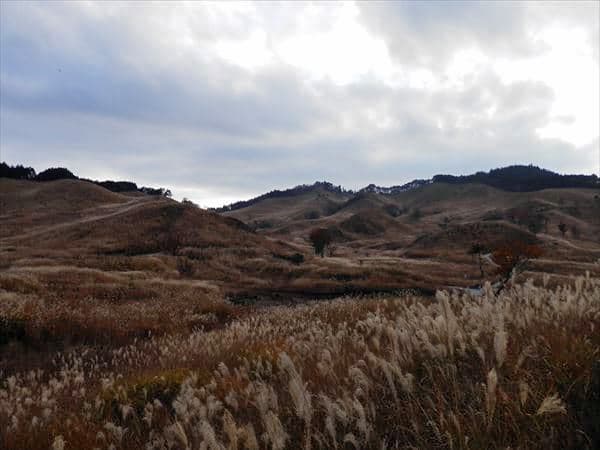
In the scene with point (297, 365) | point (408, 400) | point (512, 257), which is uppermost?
point (512, 257)

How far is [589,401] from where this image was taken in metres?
2.89

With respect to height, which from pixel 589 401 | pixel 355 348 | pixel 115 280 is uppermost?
→ pixel 589 401

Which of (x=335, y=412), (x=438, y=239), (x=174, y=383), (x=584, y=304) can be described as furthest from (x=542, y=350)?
(x=438, y=239)

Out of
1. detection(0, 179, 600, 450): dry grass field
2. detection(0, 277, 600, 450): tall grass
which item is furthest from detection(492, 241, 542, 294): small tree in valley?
detection(0, 277, 600, 450): tall grass

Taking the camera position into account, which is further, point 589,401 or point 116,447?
point 116,447

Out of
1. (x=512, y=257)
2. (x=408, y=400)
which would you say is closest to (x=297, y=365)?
(x=408, y=400)

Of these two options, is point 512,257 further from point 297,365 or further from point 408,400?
point 408,400

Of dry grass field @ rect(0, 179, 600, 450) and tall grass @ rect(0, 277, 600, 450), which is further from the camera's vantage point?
dry grass field @ rect(0, 179, 600, 450)

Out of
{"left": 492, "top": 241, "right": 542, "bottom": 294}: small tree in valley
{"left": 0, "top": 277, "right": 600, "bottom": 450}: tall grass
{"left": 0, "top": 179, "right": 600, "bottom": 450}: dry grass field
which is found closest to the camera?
{"left": 0, "top": 277, "right": 600, "bottom": 450}: tall grass

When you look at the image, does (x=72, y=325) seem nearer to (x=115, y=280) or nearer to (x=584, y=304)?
(x=584, y=304)

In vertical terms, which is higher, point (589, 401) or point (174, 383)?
point (589, 401)

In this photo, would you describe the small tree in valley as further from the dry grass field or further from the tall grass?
the tall grass

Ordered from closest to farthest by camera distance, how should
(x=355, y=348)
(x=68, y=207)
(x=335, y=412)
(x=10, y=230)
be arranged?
(x=335, y=412) → (x=355, y=348) → (x=10, y=230) → (x=68, y=207)

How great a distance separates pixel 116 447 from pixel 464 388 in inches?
113
